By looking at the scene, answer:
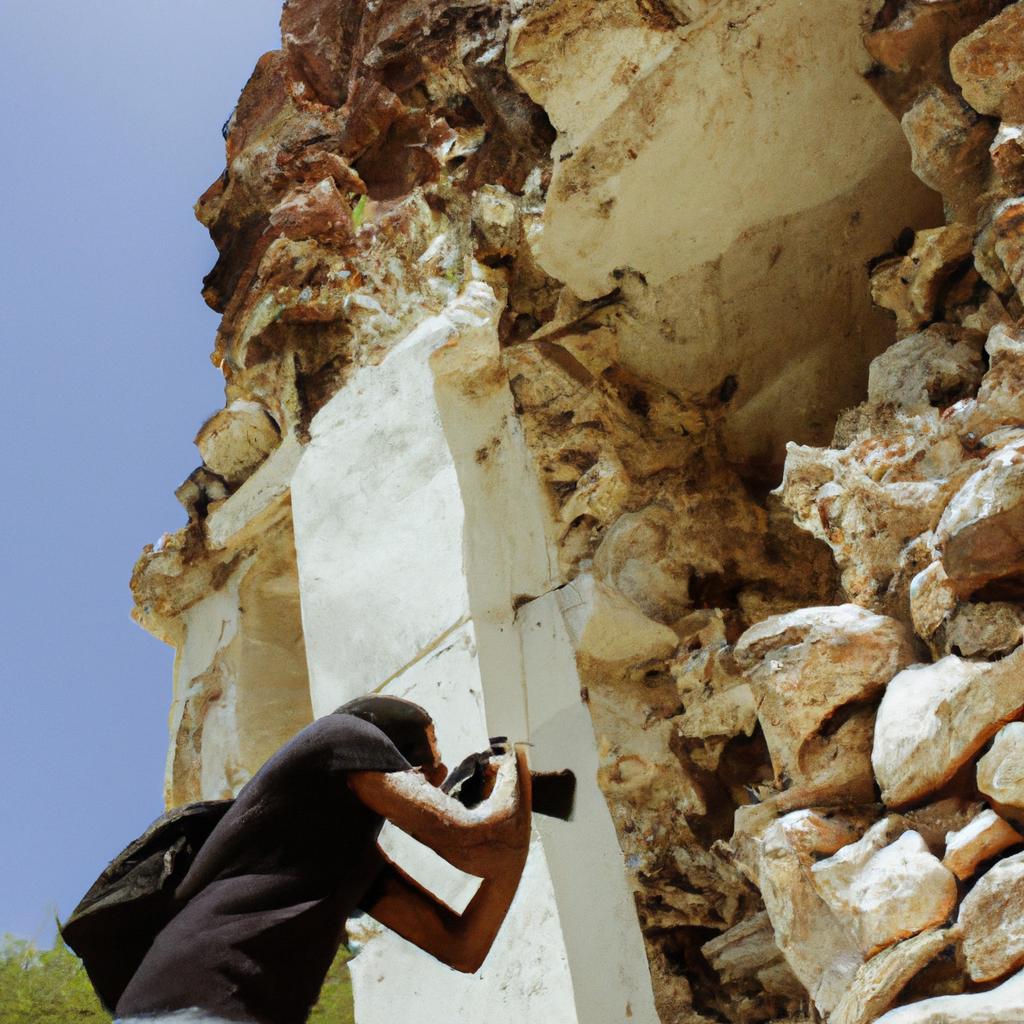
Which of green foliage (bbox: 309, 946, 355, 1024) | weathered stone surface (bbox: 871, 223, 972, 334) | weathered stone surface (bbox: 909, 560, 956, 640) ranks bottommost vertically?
green foliage (bbox: 309, 946, 355, 1024)

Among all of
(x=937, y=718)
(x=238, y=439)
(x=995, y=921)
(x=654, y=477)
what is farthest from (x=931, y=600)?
(x=238, y=439)

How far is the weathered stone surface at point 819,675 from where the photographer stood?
3.01 metres

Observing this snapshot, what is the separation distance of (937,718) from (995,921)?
0.44 m

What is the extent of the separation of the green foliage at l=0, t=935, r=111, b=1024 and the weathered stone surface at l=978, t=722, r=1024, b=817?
3854mm

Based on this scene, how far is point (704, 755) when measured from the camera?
12.6 ft

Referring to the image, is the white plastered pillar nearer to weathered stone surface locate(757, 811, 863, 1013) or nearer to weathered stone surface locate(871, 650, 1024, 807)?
weathered stone surface locate(757, 811, 863, 1013)

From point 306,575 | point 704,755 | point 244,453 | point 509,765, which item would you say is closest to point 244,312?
point 244,453

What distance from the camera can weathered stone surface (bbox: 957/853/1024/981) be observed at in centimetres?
241

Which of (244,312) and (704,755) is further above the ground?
(244,312)

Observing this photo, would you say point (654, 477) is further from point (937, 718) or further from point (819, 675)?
point (937, 718)

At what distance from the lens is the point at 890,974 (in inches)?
99.7

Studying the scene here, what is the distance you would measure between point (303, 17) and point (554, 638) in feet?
10.6

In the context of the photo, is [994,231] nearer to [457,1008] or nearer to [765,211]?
[765,211]

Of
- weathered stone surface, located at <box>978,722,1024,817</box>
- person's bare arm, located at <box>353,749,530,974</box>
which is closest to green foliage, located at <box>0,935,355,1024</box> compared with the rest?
person's bare arm, located at <box>353,749,530,974</box>
